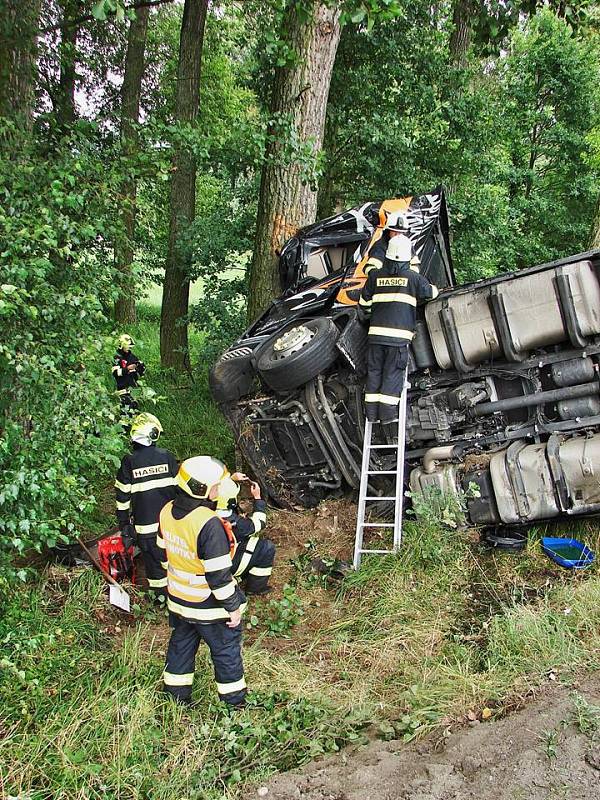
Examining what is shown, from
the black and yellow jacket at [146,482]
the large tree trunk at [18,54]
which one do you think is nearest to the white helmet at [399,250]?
the black and yellow jacket at [146,482]

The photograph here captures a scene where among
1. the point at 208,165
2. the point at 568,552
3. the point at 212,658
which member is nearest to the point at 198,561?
the point at 212,658

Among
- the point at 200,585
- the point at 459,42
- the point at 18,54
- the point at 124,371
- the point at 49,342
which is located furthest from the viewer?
the point at 459,42

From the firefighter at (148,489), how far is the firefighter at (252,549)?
51 centimetres

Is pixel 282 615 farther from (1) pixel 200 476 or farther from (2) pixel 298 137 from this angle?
(2) pixel 298 137

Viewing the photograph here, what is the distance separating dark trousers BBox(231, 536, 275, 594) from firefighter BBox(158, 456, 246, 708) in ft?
2.85

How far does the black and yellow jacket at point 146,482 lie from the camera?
445 cm

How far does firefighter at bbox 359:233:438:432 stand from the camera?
4680mm

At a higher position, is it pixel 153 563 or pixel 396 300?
pixel 396 300

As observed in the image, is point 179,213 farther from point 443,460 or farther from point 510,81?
point 510,81

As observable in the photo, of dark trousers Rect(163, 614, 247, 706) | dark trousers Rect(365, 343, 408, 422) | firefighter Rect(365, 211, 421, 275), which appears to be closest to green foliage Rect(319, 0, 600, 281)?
firefighter Rect(365, 211, 421, 275)

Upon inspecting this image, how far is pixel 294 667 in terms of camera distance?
3.69m

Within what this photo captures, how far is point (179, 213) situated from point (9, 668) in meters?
7.04

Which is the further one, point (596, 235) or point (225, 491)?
point (596, 235)

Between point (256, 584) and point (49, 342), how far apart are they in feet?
6.80
